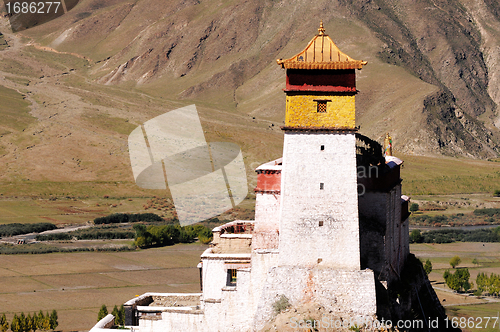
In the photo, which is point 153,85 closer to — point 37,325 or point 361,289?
point 37,325

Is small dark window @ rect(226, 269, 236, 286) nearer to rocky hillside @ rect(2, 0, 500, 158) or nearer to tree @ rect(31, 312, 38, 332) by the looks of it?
tree @ rect(31, 312, 38, 332)

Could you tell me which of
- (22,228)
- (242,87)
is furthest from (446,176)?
(242,87)

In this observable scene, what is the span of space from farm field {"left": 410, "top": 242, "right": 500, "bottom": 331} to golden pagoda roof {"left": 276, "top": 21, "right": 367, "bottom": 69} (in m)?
22.5

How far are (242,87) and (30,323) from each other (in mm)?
138379

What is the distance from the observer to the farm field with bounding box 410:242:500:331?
45.4m

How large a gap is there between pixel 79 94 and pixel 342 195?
128 metres

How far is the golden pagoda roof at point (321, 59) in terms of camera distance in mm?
23172

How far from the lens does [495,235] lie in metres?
71.6

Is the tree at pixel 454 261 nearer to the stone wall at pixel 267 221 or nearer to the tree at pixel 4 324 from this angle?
the stone wall at pixel 267 221

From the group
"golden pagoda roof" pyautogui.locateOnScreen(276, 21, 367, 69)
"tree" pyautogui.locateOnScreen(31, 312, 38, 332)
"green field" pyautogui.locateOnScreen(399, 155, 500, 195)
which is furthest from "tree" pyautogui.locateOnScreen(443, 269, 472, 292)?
"green field" pyautogui.locateOnScreen(399, 155, 500, 195)

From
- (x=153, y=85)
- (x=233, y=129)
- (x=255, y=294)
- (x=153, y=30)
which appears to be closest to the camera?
(x=255, y=294)

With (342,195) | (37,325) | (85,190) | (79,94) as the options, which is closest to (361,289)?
(342,195)

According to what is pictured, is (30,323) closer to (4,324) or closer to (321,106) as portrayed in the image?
(4,324)

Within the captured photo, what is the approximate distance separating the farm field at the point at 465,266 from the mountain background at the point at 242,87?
35.1 m
